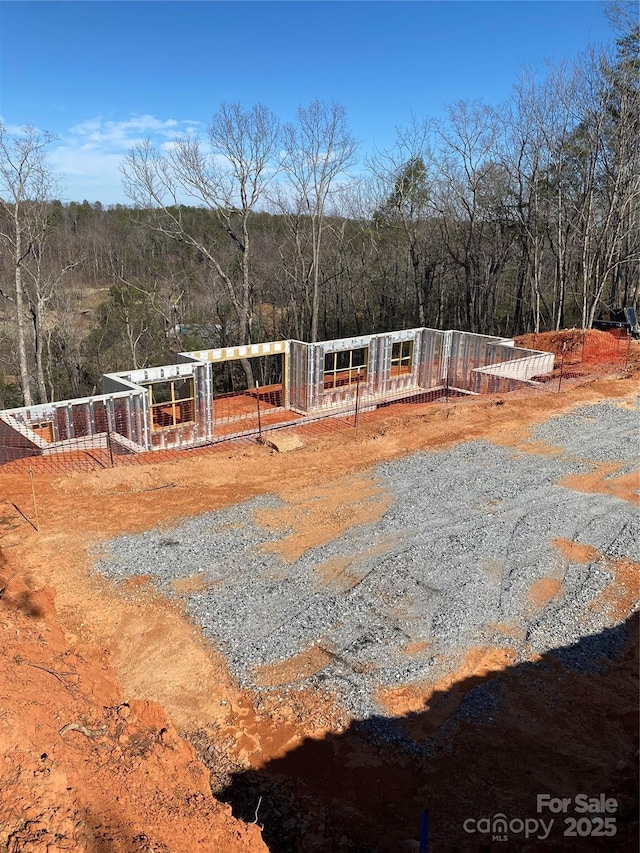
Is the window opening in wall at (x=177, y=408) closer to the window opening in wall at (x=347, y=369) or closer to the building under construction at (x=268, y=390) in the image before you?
the building under construction at (x=268, y=390)

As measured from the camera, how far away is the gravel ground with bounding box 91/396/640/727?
7855mm

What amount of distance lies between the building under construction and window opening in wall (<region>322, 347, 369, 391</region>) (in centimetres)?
4

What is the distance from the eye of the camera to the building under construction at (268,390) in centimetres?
1541

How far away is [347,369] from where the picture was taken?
75.7 ft

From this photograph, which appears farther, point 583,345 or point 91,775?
point 583,345

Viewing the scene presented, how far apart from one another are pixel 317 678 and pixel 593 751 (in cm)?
317

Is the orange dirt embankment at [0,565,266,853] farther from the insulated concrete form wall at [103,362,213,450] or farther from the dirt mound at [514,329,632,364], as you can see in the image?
the dirt mound at [514,329,632,364]

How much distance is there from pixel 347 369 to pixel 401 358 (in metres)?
3.15

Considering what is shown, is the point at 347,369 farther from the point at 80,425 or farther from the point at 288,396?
the point at 80,425

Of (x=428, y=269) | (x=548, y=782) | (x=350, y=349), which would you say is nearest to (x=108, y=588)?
(x=548, y=782)

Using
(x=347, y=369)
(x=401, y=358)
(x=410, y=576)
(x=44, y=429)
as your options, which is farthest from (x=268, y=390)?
(x=410, y=576)

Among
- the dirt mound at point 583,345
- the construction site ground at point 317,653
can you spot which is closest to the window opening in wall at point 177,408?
the construction site ground at point 317,653

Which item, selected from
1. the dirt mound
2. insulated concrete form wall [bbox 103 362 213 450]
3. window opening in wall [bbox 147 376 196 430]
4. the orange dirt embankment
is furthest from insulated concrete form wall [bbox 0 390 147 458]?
the dirt mound

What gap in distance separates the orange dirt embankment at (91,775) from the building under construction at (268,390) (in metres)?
9.51
